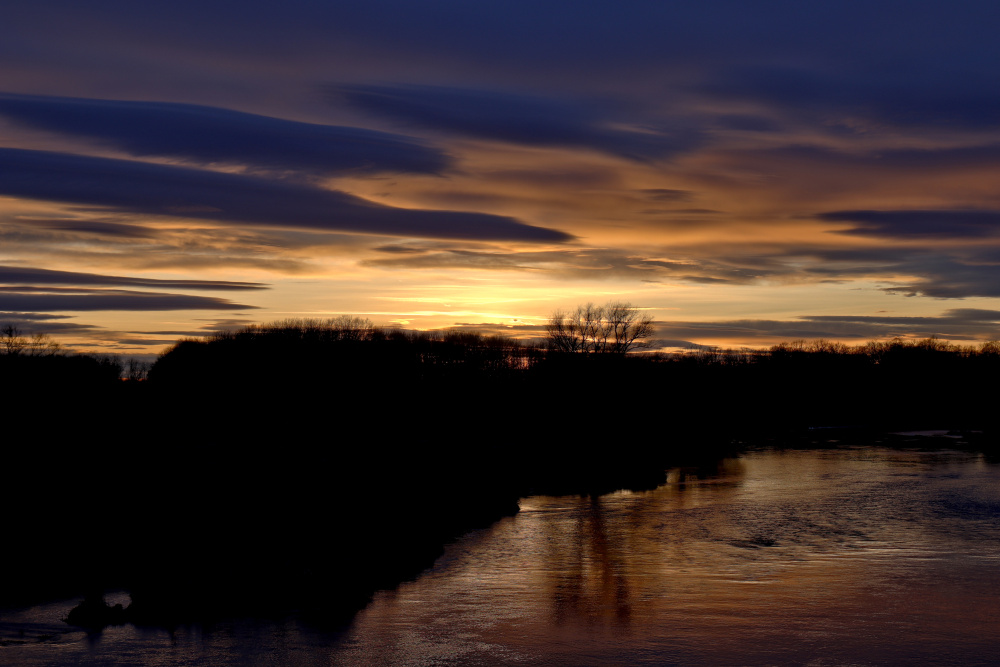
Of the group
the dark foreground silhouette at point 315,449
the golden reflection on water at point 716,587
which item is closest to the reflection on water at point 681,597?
the golden reflection on water at point 716,587

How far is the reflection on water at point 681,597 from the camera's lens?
17859 mm

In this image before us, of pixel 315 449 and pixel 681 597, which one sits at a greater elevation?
pixel 315 449

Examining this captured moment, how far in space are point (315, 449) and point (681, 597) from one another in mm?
31207

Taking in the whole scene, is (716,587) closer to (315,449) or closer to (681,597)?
(681,597)

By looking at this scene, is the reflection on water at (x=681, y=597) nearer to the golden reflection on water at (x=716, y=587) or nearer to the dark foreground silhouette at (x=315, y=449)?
the golden reflection on water at (x=716, y=587)

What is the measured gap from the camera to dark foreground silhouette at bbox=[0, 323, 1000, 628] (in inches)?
983

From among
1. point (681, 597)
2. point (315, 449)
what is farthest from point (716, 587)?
point (315, 449)

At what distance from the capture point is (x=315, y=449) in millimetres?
49562

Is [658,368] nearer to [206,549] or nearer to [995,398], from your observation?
[995,398]

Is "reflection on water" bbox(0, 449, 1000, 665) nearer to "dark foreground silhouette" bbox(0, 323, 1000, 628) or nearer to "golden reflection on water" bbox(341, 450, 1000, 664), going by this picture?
"golden reflection on water" bbox(341, 450, 1000, 664)

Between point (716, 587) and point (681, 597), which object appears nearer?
point (681, 597)

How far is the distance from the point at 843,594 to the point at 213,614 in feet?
48.8

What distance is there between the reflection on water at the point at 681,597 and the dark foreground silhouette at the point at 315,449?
1686mm

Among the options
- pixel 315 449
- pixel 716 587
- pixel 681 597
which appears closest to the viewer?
→ pixel 681 597
